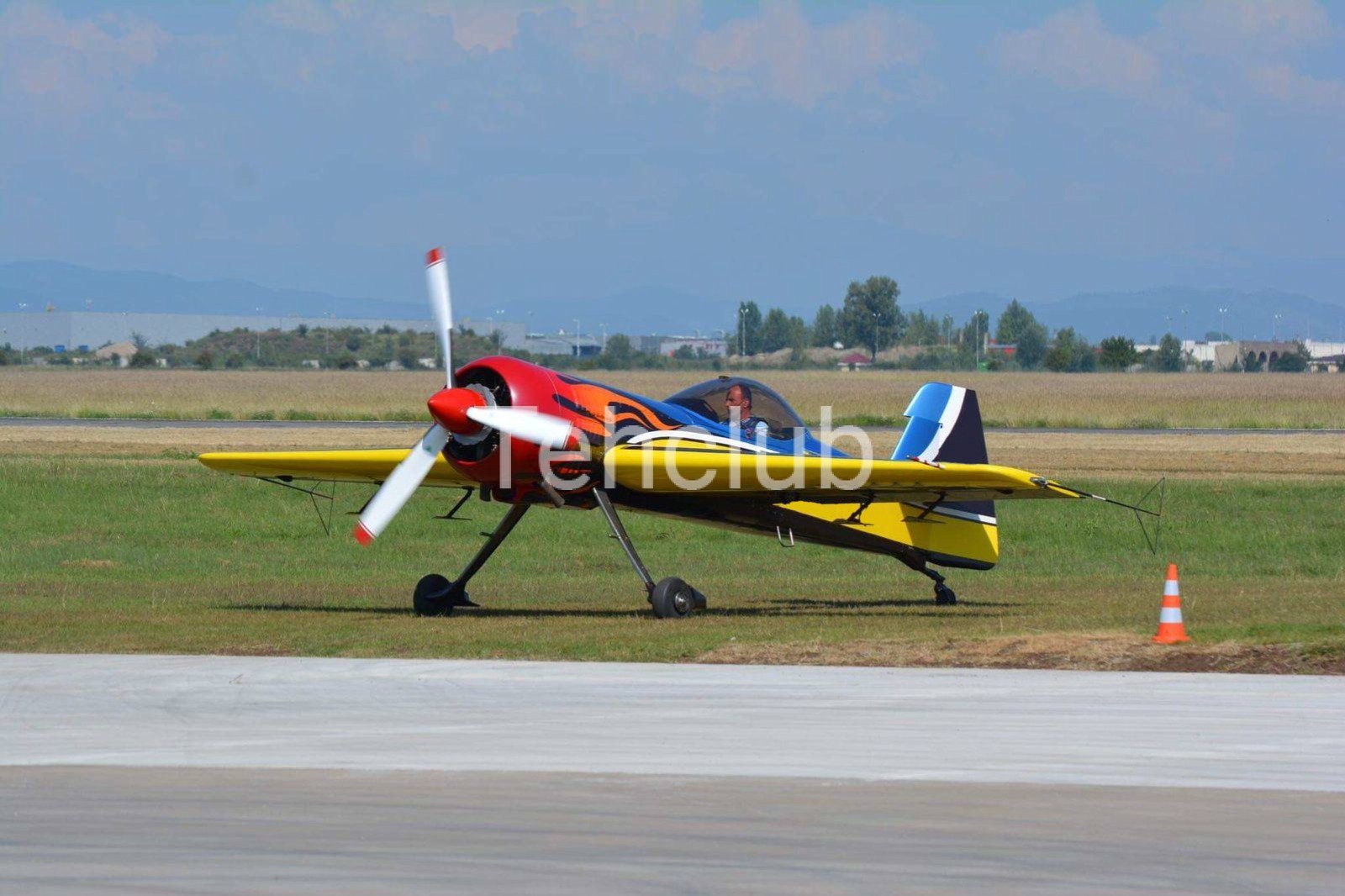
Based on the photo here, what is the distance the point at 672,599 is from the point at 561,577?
648 centimetres

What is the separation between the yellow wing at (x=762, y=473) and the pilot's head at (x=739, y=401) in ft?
1.86

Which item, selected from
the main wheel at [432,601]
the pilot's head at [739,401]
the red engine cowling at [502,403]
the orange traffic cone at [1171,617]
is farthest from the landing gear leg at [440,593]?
the orange traffic cone at [1171,617]

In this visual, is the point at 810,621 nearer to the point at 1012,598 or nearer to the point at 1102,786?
the point at 1012,598

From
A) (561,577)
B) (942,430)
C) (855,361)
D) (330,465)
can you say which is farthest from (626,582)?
(855,361)

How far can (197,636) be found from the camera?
48.2ft

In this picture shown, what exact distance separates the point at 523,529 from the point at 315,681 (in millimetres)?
15138

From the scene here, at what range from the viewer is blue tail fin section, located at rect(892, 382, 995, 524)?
762 inches

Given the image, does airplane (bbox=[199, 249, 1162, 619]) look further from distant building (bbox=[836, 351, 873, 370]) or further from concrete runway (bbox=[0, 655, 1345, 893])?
distant building (bbox=[836, 351, 873, 370])

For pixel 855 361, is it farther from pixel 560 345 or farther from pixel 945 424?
pixel 945 424

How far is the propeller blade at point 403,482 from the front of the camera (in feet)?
50.0

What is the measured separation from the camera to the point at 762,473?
16.1 metres

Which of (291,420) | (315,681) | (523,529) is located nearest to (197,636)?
(315,681)

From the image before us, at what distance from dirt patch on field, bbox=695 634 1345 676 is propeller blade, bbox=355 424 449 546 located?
131 inches

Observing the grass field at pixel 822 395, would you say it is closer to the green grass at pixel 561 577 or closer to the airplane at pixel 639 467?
the green grass at pixel 561 577
